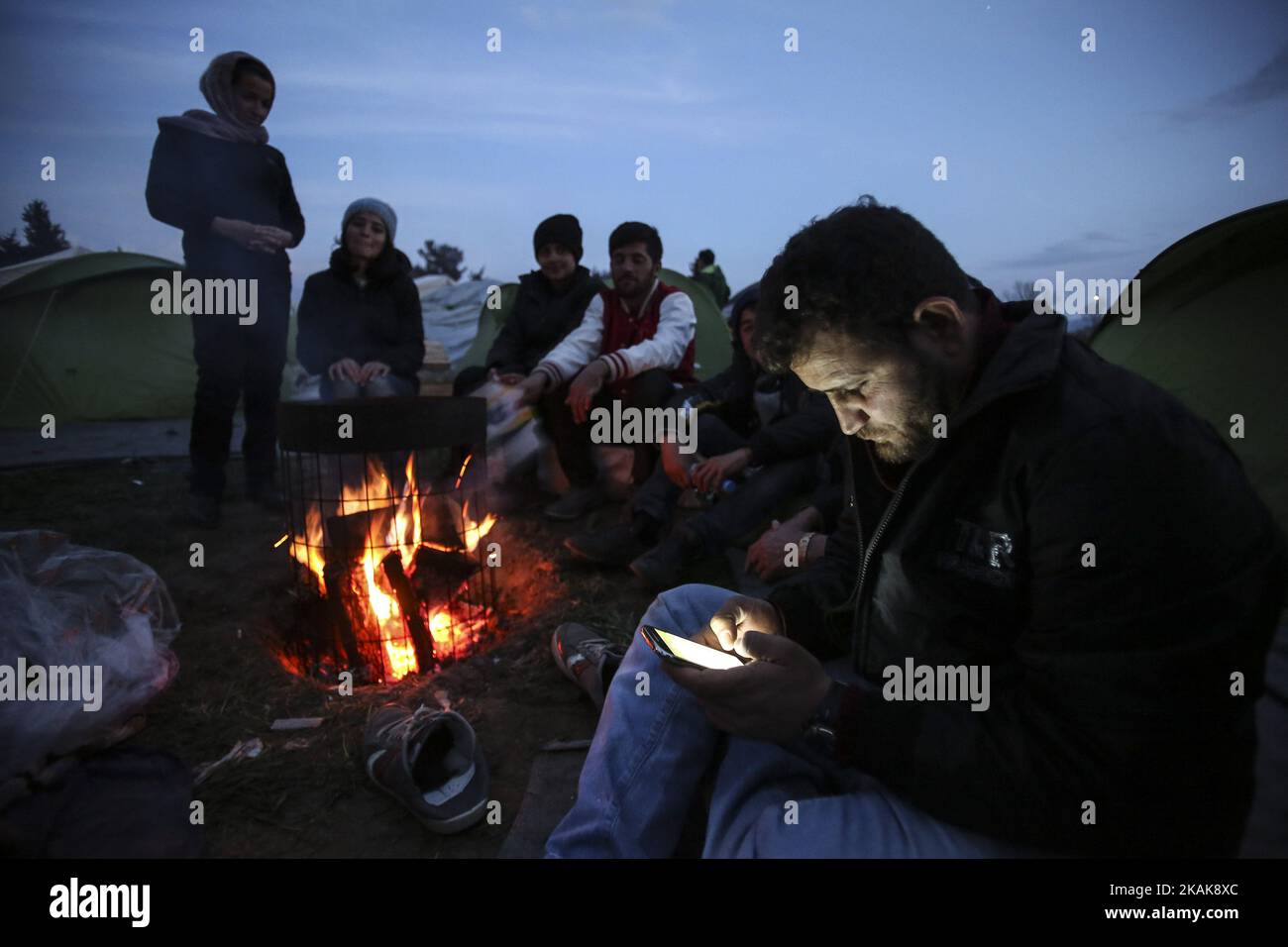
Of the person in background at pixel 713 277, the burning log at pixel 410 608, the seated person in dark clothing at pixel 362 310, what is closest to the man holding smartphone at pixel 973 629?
the burning log at pixel 410 608

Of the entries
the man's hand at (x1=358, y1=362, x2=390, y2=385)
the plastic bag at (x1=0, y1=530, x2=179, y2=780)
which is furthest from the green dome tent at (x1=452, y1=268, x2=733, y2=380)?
the plastic bag at (x1=0, y1=530, x2=179, y2=780)

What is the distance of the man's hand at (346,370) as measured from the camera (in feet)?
15.0

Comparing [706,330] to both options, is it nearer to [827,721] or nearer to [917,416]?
[917,416]

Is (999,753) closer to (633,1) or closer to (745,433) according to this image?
(745,433)

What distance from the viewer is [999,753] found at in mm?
1126

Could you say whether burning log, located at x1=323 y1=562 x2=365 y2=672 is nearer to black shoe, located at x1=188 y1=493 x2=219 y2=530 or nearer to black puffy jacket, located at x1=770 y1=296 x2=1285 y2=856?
black shoe, located at x1=188 y1=493 x2=219 y2=530

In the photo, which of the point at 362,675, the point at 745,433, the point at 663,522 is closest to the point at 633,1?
the point at 745,433

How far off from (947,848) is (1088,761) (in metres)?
0.29

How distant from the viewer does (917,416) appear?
53.5 inches

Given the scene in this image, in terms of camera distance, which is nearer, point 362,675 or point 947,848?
point 947,848

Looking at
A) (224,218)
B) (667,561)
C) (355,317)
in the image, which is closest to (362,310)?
(355,317)

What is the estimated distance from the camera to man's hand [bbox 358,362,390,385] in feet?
15.1

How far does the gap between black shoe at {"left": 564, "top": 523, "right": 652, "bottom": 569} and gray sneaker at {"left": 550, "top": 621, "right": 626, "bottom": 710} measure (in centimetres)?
83
